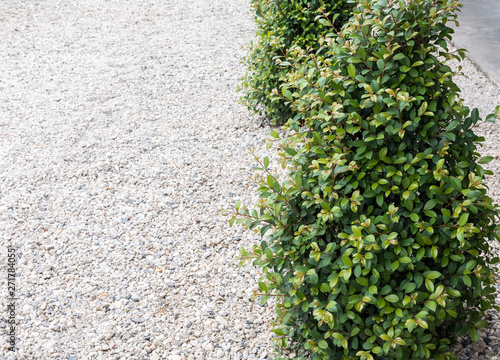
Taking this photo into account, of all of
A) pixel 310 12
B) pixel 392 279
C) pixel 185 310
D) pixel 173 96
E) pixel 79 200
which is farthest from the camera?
pixel 173 96

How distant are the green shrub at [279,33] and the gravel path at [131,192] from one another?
1.12 feet

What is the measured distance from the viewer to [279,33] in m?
4.20

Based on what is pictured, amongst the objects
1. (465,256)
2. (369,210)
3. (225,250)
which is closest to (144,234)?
(225,250)

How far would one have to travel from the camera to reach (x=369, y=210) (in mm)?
1856

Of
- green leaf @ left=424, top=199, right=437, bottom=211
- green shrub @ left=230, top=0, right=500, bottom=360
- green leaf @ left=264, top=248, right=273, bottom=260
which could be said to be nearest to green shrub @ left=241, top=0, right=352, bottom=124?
green shrub @ left=230, top=0, right=500, bottom=360

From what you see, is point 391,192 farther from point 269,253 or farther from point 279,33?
point 279,33

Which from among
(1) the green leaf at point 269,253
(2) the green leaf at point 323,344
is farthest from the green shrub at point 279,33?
(2) the green leaf at point 323,344

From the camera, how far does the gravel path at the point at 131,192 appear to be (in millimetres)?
2602

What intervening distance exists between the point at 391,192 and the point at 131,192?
252cm

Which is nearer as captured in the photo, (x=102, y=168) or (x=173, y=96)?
(x=102, y=168)

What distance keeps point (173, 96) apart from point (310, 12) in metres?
2.00

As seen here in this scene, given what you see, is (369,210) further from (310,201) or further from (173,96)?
(173,96)

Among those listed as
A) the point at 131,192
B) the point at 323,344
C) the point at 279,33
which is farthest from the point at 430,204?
the point at 279,33

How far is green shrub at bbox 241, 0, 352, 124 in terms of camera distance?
13.5ft
